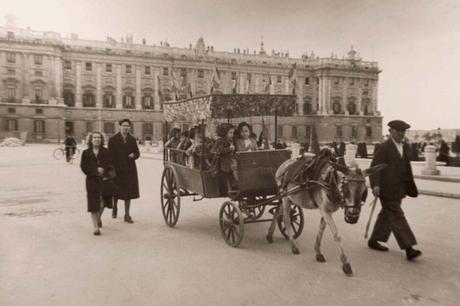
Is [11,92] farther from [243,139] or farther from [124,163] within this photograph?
[243,139]

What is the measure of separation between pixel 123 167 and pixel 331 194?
14.8ft

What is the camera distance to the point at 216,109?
7.18 metres

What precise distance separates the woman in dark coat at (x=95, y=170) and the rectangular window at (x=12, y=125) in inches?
2277

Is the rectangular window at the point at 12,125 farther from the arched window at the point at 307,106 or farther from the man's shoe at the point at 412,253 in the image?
the man's shoe at the point at 412,253

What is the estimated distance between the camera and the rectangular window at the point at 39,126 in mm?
60125

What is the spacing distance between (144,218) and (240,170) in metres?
2.97

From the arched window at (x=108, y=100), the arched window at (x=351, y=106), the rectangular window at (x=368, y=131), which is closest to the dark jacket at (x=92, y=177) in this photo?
the arched window at (x=108, y=100)

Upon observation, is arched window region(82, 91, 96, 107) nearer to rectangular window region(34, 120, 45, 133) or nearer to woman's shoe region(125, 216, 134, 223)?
rectangular window region(34, 120, 45, 133)

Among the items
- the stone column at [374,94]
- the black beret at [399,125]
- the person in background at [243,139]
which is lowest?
the person in background at [243,139]

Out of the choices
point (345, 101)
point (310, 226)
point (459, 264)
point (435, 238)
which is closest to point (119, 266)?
point (310, 226)

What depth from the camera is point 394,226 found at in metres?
6.01

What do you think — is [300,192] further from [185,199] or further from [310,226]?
[185,199]

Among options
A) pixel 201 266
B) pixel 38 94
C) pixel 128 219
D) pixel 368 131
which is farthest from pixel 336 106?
pixel 201 266

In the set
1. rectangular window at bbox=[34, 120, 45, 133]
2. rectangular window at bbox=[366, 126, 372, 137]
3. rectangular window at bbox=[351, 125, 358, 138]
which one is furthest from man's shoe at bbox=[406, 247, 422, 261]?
rectangular window at bbox=[366, 126, 372, 137]
